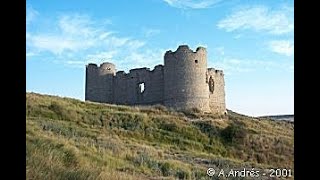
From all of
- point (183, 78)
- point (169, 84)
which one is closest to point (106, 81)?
point (169, 84)

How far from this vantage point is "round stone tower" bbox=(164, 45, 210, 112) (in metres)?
27.0

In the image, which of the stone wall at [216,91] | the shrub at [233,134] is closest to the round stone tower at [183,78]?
the stone wall at [216,91]

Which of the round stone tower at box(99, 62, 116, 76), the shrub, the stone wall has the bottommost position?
the shrub

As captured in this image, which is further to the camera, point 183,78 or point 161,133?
point 183,78

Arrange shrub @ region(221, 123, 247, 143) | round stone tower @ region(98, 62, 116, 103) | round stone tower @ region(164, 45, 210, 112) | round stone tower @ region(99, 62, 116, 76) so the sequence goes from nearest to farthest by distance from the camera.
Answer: shrub @ region(221, 123, 247, 143) → round stone tower @ region(164, 45, 210, 112) → round stone tower @ region(98, 62, 116, 103) → round stone tower @ region(99, 62, 116, 76)

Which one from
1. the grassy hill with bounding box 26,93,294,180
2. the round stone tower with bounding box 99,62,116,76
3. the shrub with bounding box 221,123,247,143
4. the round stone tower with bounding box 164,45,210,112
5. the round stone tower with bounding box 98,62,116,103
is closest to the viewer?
the grassy hill with bounding box 26,93,294,180

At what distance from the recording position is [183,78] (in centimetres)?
2706

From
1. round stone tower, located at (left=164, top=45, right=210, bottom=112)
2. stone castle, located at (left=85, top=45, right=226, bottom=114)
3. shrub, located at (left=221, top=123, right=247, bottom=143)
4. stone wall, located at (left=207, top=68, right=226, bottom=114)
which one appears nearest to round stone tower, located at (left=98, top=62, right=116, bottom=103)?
stone castle, located at (left=85, top=45, right=226, bottom=114)

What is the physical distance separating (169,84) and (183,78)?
86 centimetres

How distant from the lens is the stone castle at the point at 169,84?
1067 inches

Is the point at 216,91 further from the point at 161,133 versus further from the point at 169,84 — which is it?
the point at 161,133

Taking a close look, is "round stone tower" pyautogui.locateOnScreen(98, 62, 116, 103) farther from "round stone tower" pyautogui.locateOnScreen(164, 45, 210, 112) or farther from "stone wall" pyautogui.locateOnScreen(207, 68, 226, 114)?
"stone wall" pyautogui.locateOnScreen(207, 68, 226, 114)

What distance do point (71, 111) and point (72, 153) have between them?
13.3m
